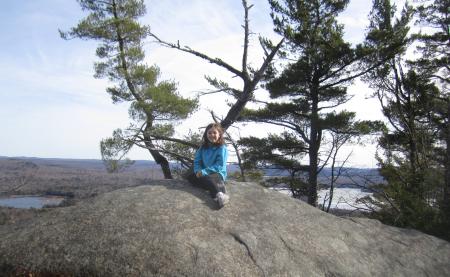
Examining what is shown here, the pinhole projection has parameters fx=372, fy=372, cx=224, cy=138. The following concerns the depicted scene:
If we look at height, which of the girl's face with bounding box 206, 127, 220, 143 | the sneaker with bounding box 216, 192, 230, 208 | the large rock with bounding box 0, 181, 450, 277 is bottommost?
the large rock with bounding box 0, 181, 450, 277

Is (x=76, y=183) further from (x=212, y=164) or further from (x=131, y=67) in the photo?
(x=212, y=164)

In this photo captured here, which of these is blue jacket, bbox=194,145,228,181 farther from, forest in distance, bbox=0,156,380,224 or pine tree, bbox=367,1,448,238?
pine tree, bbox=367,1,448,238

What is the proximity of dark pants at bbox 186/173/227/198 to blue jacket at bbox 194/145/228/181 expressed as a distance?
0.09m

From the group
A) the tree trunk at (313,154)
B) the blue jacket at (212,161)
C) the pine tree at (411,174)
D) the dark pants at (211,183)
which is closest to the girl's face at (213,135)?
the blue jacket at (212,161)

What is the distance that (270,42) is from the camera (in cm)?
1423

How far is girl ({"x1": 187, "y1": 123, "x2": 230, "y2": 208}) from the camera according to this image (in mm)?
5070

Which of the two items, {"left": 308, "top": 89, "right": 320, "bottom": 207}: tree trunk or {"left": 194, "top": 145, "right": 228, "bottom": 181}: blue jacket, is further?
{"left": 308, "top": 89, "right": 320, "bottom": 207}: tree trunk

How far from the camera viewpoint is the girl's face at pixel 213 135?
215 inches

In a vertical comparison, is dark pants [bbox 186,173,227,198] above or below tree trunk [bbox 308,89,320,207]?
below

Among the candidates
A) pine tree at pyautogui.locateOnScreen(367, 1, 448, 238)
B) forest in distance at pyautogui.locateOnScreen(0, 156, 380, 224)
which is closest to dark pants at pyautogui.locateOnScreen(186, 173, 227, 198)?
forest in distance at pyautogui.locateOnScreen(0, 156, 380, 224)

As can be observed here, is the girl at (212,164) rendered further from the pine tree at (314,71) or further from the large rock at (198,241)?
the pine tree at (314,71)

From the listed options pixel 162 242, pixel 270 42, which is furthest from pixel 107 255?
pixel 270 42

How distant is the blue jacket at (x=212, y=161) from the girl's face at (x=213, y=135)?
0.39 ft

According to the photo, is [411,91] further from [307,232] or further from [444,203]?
[307,232]
